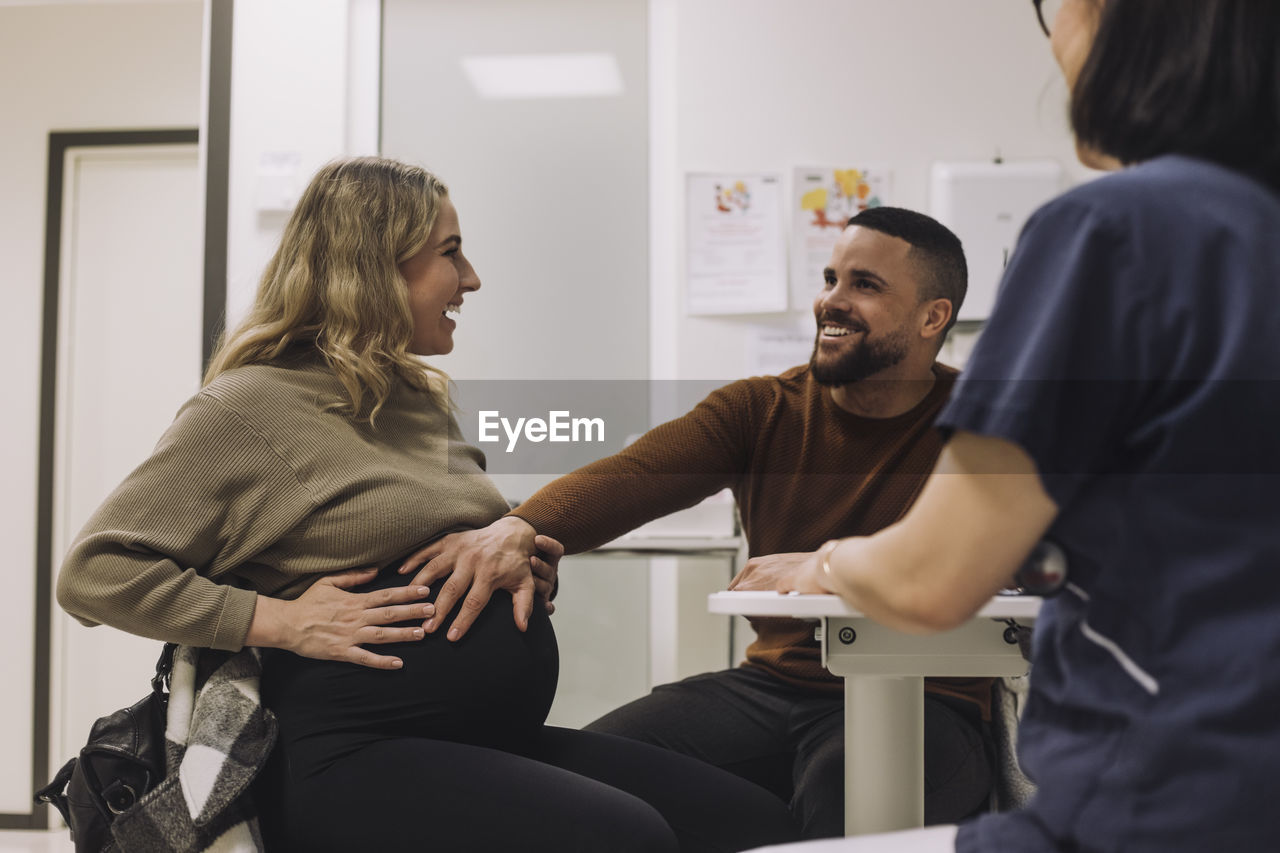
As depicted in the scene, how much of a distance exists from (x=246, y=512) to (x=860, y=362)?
40.8 inches

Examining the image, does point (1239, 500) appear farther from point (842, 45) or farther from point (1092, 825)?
point (842, 45)

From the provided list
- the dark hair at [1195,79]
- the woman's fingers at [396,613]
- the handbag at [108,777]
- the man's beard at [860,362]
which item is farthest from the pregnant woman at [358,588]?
the dark hair at [1195,79]

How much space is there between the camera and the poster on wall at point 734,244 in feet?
9.00

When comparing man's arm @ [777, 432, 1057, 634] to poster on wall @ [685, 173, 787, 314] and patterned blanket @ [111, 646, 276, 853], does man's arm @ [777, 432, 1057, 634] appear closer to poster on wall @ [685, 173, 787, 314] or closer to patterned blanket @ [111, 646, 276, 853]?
patterned blanket @ [111, 646, 276, 853]

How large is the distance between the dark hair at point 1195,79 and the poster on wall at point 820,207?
83.9 inches

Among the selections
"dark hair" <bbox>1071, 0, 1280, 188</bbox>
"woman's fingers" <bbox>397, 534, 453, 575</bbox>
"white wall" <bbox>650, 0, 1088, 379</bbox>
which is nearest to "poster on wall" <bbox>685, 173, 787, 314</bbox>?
"white wall" <bbox>650, 0, 1088, 379</bbox>

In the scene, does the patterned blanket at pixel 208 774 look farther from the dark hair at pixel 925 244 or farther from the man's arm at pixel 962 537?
the dark hair at pixel 925 244

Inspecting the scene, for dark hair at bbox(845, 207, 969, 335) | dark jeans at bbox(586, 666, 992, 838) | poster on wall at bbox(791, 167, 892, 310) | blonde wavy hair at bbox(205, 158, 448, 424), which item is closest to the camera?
blonde wavy hair at bbox(205, 158, 448, 424)

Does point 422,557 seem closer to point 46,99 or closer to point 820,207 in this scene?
point 820,207

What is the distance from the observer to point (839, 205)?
273 cm

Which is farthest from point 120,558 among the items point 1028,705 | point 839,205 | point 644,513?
point 839,205

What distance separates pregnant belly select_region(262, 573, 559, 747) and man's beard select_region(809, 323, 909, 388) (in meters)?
0.78

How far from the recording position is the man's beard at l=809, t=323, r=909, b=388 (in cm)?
184

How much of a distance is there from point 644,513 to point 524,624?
0.46 m
